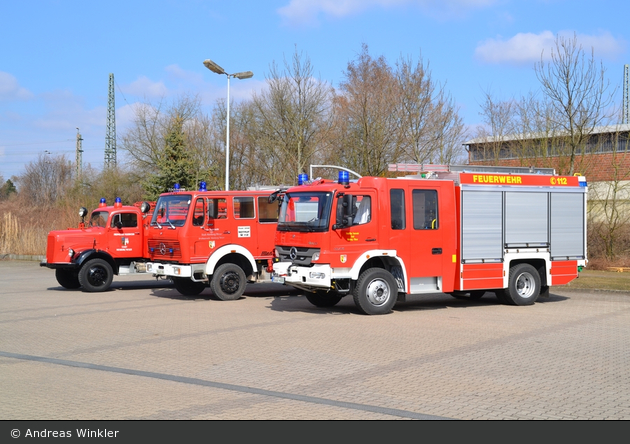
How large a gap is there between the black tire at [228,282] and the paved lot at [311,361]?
629 millimetres

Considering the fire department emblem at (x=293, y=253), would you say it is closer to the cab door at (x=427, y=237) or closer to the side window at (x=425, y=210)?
the cab door at (x=427, y=237)

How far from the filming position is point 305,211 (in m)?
14.4

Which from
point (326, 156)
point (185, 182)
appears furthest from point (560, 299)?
point (185, 182)

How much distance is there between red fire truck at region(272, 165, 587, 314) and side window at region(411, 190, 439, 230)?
0.07 ft

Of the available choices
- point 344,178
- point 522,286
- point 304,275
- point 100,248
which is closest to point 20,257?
point 100,248

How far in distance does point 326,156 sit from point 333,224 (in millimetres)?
16607

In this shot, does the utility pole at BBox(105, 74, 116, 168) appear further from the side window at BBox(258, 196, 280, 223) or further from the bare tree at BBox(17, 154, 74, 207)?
the side window at BBox(258, 196, 280, 223)

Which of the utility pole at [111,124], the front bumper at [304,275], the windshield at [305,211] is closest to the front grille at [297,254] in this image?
the front bumper at [304,275]

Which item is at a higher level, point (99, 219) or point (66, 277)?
point (99, 219)

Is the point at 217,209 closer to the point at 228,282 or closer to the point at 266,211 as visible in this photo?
the point at 266,211

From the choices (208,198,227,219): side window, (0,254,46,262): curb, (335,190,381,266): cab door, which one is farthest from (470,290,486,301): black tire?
(0,254,46,262): curb

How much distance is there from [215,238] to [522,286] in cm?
756

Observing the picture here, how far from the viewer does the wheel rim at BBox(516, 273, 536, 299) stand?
16016 mm
